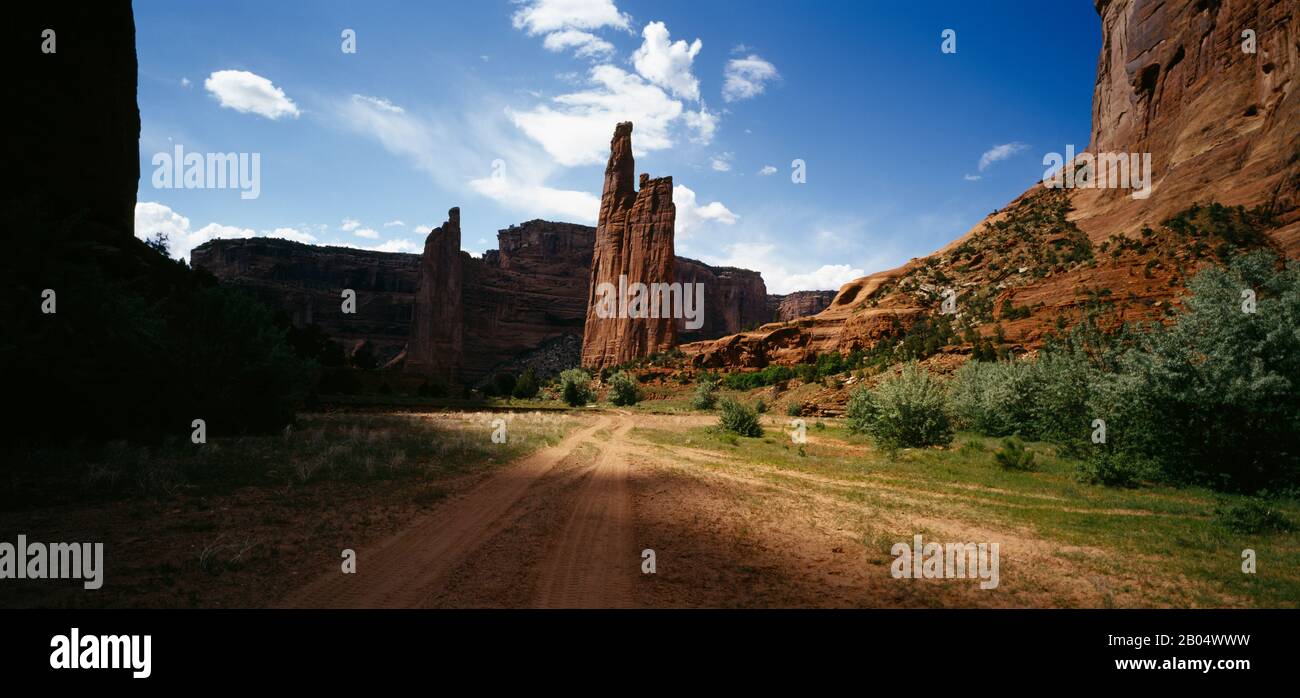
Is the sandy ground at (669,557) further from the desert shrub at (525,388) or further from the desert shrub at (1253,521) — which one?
the desert shrub at (525,388)

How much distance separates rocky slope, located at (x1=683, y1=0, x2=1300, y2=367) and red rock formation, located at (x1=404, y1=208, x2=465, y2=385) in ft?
240

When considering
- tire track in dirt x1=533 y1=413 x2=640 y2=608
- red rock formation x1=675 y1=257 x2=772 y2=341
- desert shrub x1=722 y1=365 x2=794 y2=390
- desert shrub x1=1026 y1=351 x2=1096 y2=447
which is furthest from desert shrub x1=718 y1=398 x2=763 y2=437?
red rock formation x1=675 y1=257 x2=772 y2=341

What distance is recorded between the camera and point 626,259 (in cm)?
10081

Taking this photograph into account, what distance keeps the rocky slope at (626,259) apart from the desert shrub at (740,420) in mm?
63074

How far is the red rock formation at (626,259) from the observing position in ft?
305

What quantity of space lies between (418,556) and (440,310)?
115m

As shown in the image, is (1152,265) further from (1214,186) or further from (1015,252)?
(1015,252)

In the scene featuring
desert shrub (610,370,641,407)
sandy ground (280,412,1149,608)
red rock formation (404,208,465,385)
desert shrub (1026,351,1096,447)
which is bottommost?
desert shrub (610,370,641,407)

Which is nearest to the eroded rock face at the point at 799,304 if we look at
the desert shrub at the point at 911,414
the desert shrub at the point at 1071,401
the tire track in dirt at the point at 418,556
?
the desert shrub at the point at 911,414

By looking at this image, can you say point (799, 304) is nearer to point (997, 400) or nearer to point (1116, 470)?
point (997, 400)

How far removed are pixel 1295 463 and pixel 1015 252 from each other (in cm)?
4582

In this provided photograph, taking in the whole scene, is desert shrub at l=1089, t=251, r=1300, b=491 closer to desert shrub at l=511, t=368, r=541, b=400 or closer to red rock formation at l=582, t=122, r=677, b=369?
desert shrub at l=511, t=368, r=541, b=400

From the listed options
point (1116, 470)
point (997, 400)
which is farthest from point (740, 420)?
point (1116, 470)

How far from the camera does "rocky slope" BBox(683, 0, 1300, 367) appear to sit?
1224 inches
